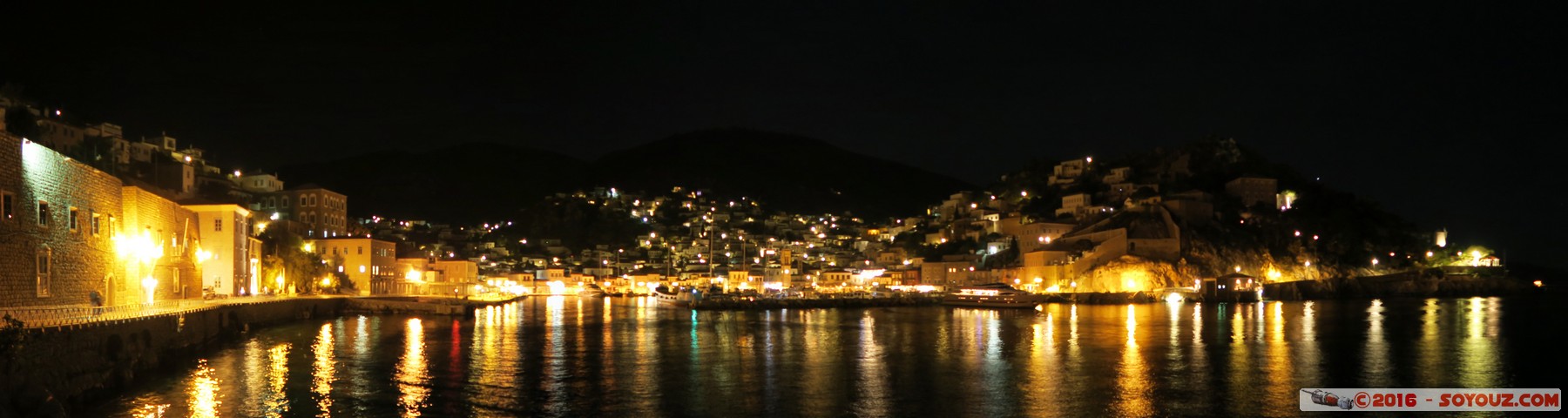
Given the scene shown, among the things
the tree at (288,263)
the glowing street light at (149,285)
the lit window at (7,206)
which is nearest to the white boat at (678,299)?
the tree at (288,263)

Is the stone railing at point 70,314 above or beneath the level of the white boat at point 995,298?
above

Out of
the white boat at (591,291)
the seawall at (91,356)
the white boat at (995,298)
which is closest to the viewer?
the seawall at (91,356)

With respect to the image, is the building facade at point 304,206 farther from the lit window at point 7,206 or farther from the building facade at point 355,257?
the lit window at point 7,206

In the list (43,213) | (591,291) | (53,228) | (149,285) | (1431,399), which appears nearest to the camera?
(1431,399)

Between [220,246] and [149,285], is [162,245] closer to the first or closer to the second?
[149,285]

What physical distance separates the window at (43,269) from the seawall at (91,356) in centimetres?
201

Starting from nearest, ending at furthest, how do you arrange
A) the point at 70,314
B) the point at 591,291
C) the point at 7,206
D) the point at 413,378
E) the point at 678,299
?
the point at 70,314, the point at 7,206, the point at 413,378, the point at 678,299, the point at 591,291

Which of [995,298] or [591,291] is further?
[591,291]

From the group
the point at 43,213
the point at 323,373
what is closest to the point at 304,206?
the point at 43,213

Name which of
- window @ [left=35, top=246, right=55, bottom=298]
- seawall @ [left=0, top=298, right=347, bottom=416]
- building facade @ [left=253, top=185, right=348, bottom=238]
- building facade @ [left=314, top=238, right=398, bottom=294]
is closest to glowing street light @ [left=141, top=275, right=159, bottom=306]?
seawall @ [left=0, top=298, right=347, bottom=416]

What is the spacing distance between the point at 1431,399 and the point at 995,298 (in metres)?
43.8

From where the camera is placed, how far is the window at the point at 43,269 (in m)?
19.8

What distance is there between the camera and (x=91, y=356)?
620 inches

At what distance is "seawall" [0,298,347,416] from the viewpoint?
1254cm
